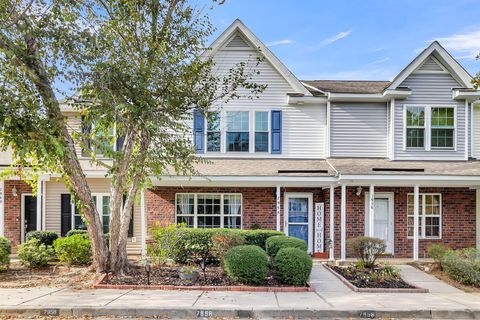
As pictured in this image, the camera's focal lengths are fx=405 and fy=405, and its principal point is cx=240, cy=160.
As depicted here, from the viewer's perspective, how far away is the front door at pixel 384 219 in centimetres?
1444

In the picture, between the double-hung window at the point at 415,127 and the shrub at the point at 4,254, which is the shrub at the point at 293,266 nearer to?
the shrub at the point at 4,254

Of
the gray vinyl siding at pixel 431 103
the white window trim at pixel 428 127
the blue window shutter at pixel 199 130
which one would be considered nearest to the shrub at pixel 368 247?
the gray vinyl siding at pixel 431 103

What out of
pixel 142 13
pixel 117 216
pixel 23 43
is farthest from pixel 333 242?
pixel 23 43

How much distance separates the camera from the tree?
853 cm

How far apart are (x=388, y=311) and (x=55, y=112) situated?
806cm

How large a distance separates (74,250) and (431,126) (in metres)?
12.8

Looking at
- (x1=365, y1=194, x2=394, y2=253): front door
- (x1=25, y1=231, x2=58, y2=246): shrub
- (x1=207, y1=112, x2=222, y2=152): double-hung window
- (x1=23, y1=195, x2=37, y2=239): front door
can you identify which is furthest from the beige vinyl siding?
(x1=365, y1=194, x2=394, y2=253): front door

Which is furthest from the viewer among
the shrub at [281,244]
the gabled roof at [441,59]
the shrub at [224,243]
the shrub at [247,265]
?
the gabled roof at [441,59]

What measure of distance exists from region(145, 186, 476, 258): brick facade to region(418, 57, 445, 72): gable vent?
4.41 metres

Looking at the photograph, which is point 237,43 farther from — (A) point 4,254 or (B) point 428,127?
(A) point 4,254

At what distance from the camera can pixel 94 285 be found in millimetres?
9242

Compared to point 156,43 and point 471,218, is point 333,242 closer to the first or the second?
point 471,218

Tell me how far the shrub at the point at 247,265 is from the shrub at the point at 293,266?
371 millimetres

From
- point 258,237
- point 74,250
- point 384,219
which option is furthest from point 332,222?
point 74,250
